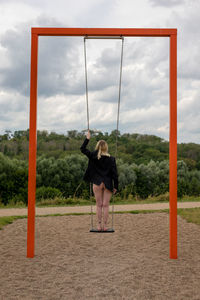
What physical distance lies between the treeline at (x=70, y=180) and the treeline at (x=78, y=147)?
4.30 feet

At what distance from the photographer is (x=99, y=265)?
4656 millimetres

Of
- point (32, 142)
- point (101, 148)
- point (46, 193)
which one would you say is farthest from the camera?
point (46, 193)

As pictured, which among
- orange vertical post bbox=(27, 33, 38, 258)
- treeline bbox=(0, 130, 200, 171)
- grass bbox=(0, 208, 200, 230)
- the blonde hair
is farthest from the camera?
treeline bbox=(0, 130, 200, 171)

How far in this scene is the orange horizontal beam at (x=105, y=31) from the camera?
5.04m

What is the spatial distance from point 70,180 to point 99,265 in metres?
9.19

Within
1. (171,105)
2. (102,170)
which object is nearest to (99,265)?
(102,170)

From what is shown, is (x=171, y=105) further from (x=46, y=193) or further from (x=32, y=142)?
(x=46, y=193)

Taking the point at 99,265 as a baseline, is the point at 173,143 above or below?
above

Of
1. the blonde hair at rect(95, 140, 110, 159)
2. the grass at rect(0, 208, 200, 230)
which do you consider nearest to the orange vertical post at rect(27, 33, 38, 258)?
the blonde hair at rect(95, 140, 110, 159)

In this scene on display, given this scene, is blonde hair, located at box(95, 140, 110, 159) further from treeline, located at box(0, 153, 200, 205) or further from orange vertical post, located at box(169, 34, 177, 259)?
treeline, located at box(0, 153, 200, 205)

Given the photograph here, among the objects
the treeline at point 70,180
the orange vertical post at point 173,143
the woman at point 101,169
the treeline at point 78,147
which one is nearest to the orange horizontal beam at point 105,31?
the orange vertical post at point 173,143

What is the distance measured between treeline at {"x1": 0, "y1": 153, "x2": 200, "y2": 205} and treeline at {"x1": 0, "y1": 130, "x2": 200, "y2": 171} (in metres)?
1.31

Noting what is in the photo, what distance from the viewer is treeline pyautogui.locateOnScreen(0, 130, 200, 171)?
1625cm

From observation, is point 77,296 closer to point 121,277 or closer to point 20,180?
point 121,277
